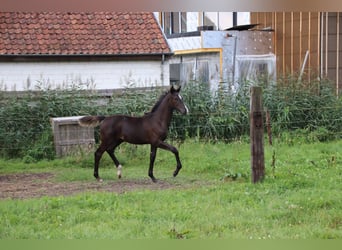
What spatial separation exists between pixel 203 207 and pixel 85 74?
5.80m

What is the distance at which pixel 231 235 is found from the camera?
12.2 feet

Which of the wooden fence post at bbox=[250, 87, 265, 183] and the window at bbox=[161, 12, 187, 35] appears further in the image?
the window at bbox=[161, 12, 187, 35]

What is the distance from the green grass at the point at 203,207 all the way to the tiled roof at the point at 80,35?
3251 millimetres

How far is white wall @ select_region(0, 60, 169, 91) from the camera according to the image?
9305 millimetres

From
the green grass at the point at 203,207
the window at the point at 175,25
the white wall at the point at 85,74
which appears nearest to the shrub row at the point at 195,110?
the green grass at the point at 203,207

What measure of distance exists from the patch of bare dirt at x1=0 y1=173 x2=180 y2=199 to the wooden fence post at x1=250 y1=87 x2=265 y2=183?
85 centimetres

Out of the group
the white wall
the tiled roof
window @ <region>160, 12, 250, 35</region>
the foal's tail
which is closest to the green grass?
the foal's tail

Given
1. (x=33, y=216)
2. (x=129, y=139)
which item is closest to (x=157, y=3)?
(x=33, y=216)

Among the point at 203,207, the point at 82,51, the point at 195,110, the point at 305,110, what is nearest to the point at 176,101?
the point at 203,207

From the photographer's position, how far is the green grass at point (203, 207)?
3811mm

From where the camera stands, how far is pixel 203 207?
4.45 m

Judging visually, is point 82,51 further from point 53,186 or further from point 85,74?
point 53,186

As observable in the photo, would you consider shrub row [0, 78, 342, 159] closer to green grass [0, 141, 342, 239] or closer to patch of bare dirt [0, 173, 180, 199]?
A: green grass [0, 141, 342, 239]

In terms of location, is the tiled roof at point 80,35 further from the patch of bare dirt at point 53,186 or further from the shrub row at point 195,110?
the patch of bare dirt at point 53,186
